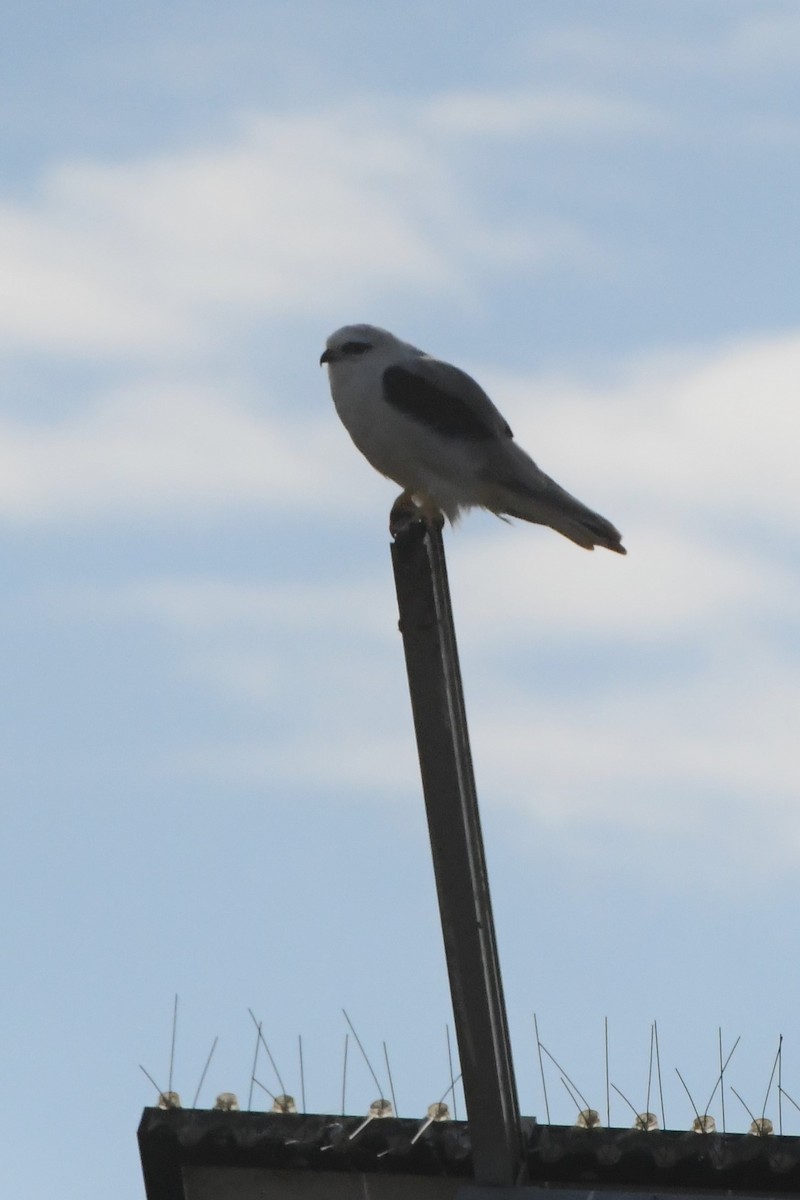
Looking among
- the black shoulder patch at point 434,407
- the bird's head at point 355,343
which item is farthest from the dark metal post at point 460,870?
the bird's head at point 355,343

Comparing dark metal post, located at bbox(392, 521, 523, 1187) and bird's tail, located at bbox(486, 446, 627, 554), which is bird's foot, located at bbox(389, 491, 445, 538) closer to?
bird's tail, located at bbox(486, 446, 627, 554)

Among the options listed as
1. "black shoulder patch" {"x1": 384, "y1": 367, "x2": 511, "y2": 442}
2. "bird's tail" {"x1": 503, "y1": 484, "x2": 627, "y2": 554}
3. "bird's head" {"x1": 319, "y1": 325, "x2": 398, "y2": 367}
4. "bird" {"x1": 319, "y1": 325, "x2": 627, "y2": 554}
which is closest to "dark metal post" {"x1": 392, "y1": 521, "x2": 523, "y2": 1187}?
"bird's tail" {"x1": 503, "y1": 484, "x2": 627, "y2": 554}

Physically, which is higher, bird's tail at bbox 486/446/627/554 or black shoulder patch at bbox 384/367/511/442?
black shoulder patch at bbox 384/367/511/442

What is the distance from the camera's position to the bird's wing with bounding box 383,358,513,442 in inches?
319

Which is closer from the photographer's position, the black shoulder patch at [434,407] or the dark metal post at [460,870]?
the dark metal post at [460,870]

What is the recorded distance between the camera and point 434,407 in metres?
8.12

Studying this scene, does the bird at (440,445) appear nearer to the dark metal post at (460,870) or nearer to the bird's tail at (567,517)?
the bird's tail at (567,517)

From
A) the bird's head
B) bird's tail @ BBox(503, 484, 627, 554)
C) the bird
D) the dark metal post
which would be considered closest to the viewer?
the dark metal post

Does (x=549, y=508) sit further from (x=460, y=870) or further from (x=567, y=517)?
(x=460, y=870)

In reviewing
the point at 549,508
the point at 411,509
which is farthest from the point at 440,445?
the point at 549,508

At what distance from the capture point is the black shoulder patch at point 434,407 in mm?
8078

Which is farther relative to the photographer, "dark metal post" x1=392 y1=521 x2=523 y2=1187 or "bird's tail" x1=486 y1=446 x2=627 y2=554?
"bird's tail" x1=486 y1=446 x2=627 y2=554

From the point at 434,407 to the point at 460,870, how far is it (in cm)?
361

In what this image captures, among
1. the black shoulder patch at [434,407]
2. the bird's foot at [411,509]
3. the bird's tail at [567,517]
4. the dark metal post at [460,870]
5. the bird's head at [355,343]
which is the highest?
the bird's head at [355,343]
